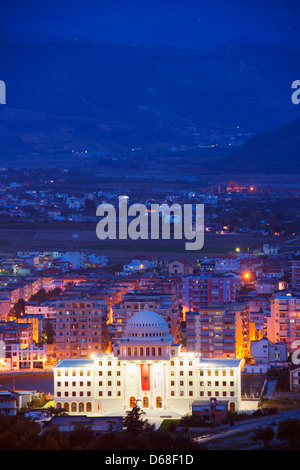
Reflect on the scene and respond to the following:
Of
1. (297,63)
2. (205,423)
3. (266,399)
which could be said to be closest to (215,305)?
(266,399)

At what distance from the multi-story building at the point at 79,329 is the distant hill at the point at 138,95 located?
60145mm

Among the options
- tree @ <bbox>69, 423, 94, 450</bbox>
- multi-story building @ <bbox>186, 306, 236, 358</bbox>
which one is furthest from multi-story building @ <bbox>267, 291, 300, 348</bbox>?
tree @ <bbox>69, 423, 94, 450</bbox>

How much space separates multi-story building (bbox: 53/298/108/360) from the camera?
24.1 m

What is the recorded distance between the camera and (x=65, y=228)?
47750mm

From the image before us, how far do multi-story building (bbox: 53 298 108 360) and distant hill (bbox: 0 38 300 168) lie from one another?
60.1 metres

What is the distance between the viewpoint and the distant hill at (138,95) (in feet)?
292

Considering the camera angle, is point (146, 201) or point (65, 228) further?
point (146, 201)

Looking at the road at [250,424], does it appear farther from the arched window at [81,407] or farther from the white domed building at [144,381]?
the arched window at [81,407]

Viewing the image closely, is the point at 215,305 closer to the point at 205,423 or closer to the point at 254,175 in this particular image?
the point at 205,423

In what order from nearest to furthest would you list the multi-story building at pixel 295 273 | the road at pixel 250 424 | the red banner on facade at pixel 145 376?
the road at pixel 250 424
the red banner on facade at pixel 145 376
the multi-story building at pixel 295 273

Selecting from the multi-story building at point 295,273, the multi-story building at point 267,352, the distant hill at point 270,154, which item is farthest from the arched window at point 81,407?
the distant hill at point 270,154

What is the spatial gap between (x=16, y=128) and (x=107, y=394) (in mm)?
68878

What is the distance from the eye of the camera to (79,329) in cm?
2427

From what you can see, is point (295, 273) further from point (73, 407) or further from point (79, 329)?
point (73, 407)
